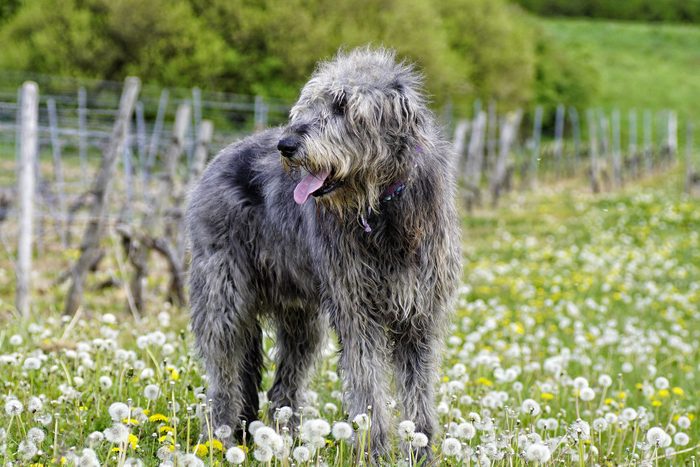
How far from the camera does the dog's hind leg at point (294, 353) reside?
5.53m

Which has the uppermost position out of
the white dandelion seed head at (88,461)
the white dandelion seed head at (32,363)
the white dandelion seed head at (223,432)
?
the white dandelion seed head at (88,461)

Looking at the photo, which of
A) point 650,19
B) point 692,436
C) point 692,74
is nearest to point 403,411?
point 692,436

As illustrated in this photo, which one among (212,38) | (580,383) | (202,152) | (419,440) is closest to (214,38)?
(212,38)

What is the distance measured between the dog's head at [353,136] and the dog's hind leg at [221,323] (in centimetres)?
113

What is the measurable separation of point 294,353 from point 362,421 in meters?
1.59

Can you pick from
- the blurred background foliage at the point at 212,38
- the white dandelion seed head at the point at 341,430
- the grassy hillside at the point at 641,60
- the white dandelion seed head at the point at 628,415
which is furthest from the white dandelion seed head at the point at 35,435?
the grassy hillside at the point at 641,60

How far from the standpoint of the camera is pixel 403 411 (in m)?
4.62

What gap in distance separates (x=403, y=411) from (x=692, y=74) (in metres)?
65.0

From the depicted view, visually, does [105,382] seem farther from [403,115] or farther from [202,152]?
[202,152]

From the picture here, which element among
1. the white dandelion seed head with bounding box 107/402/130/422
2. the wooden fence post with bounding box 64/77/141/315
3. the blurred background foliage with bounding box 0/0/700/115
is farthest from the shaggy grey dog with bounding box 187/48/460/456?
the blurred background foliage with bounding box 0/0/700/115

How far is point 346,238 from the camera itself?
4391 millimetres

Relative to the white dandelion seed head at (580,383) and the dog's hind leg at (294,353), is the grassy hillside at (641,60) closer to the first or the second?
the white dandelion seed head at (580,383)

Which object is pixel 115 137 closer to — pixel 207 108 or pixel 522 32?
pixel 207 108

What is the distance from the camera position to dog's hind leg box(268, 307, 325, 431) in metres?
5.53
